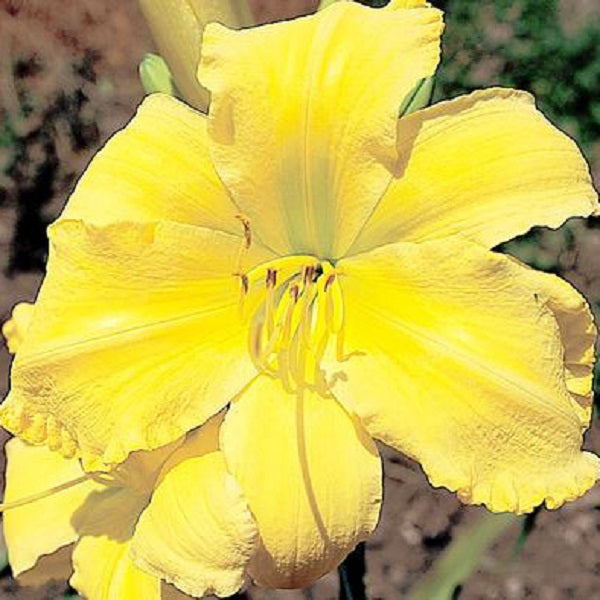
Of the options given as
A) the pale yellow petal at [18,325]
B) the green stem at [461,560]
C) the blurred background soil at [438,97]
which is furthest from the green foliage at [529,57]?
the pale yellow petal at [18,325]

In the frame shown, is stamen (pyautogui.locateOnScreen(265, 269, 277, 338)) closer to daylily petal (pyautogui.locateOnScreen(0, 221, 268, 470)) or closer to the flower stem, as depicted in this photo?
daylily petal (pyautogui.locateOnScreen(0, 221, 268, 470))

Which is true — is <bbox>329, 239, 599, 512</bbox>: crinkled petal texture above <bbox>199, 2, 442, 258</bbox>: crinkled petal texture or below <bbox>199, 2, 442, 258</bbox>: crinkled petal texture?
below

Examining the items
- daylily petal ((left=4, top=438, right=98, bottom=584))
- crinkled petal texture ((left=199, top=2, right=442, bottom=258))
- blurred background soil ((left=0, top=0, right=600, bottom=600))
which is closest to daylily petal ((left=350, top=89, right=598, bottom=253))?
crinkled petal texture ((left=199, top=2, right=442, bottom=258))

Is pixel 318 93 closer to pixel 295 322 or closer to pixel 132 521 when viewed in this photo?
pixel 295 322

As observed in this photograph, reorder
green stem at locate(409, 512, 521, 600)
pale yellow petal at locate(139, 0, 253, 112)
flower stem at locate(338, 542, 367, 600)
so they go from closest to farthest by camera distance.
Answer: pale yellow petal at locate(139, 0, 253, 112), flower stem at locate(338, 542, 367, 600), green stem at locate(409, 512, 521, 600)

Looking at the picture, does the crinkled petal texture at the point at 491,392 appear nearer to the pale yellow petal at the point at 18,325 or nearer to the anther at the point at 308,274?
the anther at the point at 308,274

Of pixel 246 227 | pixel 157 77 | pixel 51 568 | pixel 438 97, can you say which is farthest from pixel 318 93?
pixel 438 97
